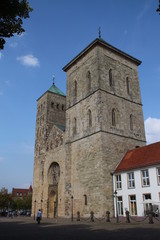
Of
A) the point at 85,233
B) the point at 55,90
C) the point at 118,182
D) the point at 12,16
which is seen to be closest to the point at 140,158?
the point at 118,182

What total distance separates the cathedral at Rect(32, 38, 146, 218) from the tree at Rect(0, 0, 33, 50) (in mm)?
18079

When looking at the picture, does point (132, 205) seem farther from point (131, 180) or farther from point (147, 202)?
point (131, 180)

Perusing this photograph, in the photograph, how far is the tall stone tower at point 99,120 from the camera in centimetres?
2523

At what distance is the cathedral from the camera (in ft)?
83.7

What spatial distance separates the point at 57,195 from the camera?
31266mm

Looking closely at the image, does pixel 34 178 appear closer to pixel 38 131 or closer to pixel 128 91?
pixel 38 131

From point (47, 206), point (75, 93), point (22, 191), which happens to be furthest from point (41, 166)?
point (22, 191)

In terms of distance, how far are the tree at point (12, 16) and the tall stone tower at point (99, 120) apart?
18053mm

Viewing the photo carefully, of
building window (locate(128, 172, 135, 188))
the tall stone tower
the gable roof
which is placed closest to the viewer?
building window (locate(128, 172, 135, 188))

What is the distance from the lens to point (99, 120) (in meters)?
26.5

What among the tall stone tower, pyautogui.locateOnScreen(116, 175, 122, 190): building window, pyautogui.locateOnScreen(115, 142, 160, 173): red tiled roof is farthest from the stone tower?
pyautogui.locateOnScreen(115, 142, 160, 173): red tiled roof

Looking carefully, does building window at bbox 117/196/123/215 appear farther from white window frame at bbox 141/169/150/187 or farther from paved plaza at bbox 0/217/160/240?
paved plaza at bbox 0/217/160/240

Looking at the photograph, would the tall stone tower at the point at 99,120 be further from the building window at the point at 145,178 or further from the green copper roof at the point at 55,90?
the green copper roof at the point at 55,90

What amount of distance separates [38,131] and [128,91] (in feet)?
61.1
